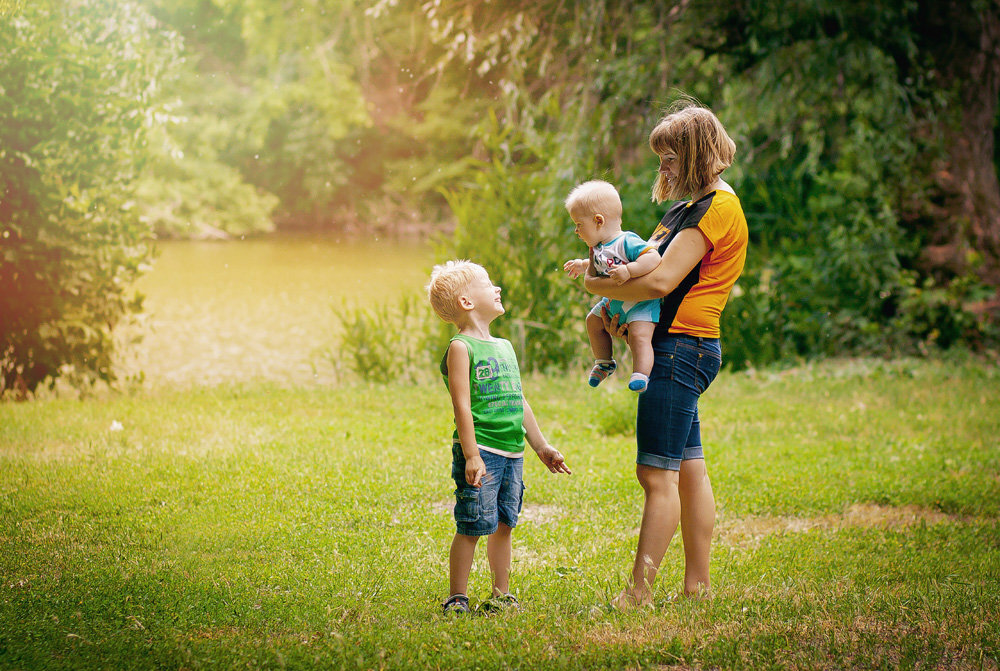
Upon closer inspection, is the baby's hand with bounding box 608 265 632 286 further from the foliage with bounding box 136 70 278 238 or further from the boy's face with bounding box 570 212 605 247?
the foliage with bounding box 136 70 278 238

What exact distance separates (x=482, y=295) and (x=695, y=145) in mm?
894

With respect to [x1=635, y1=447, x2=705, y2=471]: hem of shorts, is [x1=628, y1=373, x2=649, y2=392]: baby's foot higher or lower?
higher

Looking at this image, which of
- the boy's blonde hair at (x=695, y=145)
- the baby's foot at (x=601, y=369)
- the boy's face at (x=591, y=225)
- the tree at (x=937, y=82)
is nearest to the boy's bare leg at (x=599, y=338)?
the baby's foot at (x=601, y=369)

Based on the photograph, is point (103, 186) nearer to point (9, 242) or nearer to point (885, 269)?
point (9, 242)

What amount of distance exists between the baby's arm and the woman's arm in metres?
0.02

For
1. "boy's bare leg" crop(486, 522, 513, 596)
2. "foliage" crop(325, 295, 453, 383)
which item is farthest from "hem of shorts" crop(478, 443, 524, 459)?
"foliage" crop(325, 295, 453, 383)

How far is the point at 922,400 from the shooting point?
7930 mm

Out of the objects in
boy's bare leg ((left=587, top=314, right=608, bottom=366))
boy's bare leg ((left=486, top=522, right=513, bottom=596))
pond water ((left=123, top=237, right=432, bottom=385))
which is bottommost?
pond water ((left=123, top=237, right=432, bottom=385))

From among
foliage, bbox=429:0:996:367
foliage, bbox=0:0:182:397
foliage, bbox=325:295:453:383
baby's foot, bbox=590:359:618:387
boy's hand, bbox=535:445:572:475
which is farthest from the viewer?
foliage, bbox=325:295:453:383

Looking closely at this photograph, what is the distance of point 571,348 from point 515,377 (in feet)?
20.2

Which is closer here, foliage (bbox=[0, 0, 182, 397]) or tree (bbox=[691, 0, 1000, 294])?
foliage (bbox=[0, 0, 182, 397])

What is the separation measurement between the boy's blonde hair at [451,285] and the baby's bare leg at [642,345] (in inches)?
21.8

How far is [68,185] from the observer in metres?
9.15

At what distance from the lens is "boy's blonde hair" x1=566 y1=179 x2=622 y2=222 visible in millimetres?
3379
